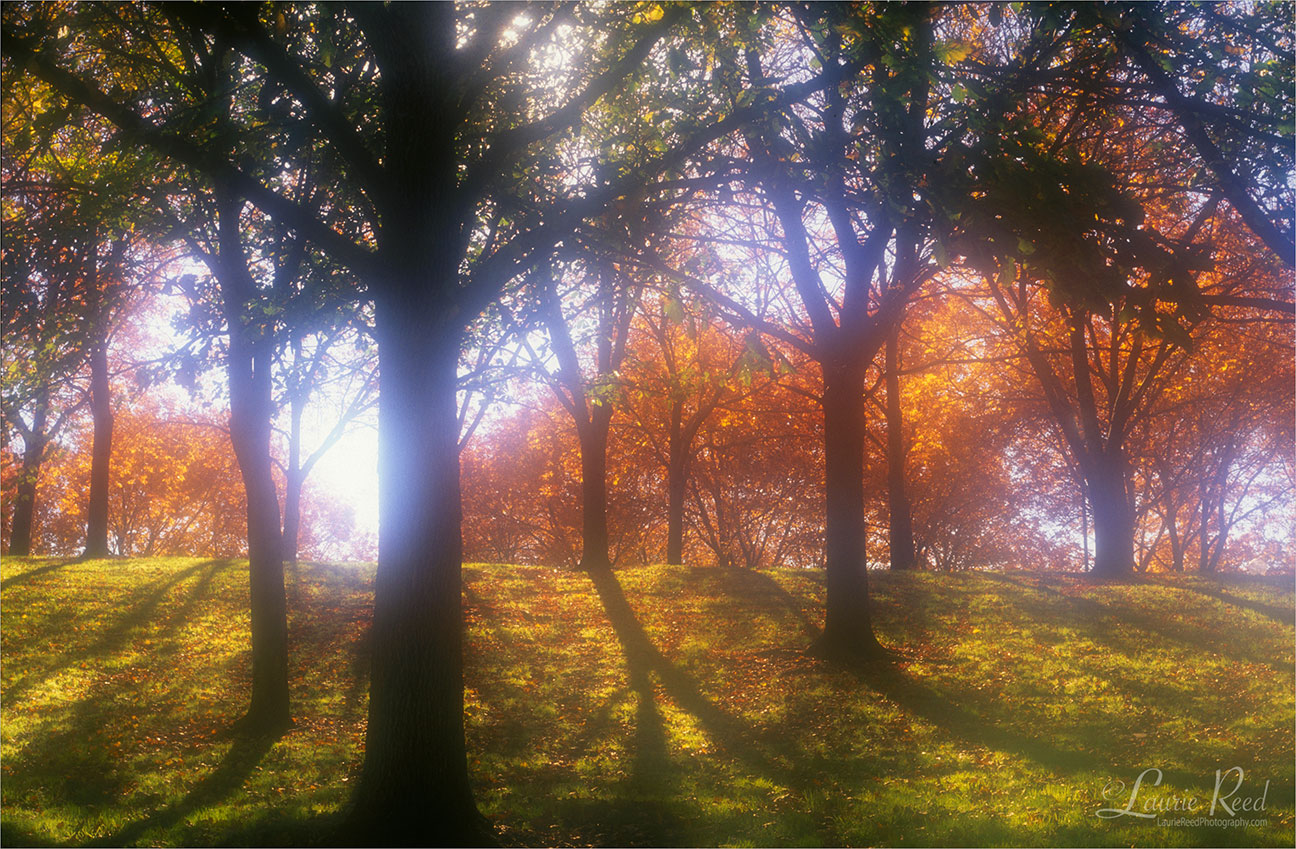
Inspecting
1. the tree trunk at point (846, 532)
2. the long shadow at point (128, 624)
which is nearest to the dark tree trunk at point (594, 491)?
the tree trunk at point (846, 532)

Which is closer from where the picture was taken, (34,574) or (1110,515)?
(34,574)

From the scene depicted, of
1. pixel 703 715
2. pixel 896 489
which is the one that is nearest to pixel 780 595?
pixel 703 715

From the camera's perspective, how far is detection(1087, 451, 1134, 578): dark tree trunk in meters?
19.9

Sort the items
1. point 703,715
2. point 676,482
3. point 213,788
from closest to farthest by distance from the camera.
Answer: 1. point 213,788
2. point 703,715
3. point 676,482

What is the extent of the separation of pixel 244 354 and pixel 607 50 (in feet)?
18.5

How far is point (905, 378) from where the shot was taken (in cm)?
2819

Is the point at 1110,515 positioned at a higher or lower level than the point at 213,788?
higher

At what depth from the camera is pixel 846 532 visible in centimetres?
1274

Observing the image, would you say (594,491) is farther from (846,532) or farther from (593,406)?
(846,532)

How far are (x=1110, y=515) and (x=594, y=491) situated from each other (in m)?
12.3

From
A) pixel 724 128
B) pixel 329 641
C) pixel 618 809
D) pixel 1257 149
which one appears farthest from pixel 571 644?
pixel 1257 149

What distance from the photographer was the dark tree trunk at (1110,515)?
19.9 meters
